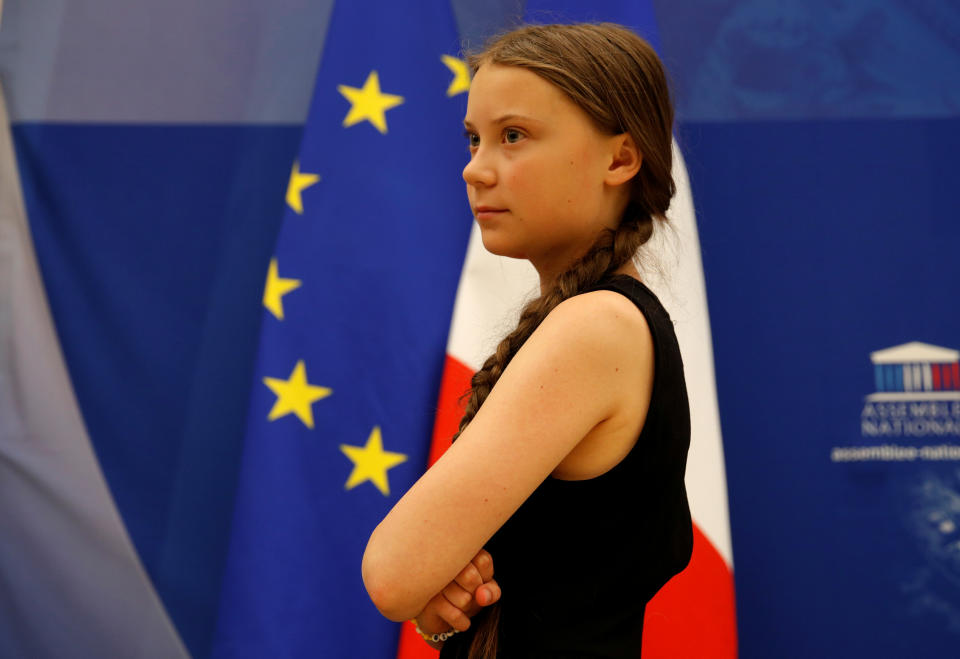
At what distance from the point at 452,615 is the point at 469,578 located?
0.15ft

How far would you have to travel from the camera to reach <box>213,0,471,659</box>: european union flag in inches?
63.8

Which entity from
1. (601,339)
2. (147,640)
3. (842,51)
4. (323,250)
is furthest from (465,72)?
(147,640)

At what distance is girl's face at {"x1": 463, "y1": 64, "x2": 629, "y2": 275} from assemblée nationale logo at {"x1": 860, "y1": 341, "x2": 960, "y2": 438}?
3.97 ft

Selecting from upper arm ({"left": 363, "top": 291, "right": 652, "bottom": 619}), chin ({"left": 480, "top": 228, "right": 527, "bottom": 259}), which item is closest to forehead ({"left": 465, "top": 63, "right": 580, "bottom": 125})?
chin ({"left": 480, "top": 228, "right": 527, "bottom": 259})

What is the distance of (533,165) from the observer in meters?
0.83

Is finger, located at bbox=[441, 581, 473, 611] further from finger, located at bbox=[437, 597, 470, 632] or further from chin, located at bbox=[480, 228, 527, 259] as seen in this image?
chin, located at bbox=[480, 228, 527, 259]

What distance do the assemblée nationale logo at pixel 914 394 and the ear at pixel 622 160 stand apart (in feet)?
3.93

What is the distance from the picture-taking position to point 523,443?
0.70 meters

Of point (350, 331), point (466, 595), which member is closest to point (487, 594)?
point (466, 595)

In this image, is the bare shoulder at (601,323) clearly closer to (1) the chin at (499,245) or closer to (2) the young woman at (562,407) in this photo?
(2) the young woman at (562,407)

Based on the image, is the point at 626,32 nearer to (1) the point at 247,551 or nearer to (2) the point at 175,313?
(1) the point at 247,551

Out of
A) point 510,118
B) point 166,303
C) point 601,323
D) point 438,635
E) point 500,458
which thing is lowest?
point 438,635

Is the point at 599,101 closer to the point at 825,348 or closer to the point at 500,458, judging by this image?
the point at 500,458

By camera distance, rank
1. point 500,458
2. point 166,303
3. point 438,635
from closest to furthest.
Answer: point 500,458 → point 438,635 → point 166,303
